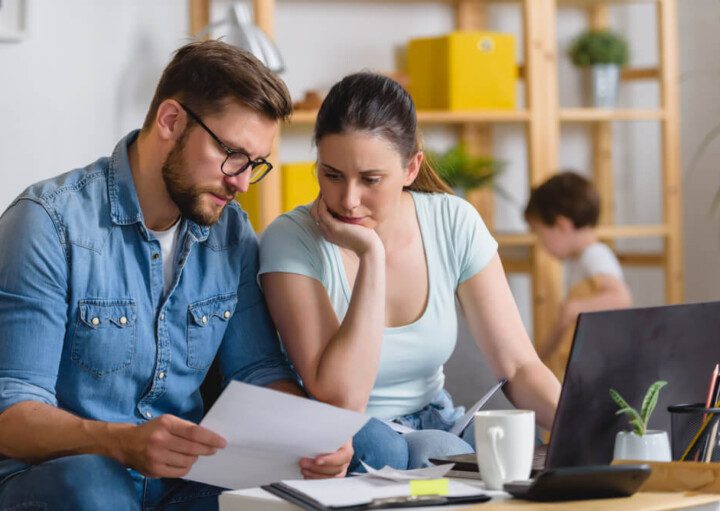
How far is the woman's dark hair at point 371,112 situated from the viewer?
1.84 m

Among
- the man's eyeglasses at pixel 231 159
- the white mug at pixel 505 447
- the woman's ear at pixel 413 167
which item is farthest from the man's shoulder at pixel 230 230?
the white mug at pixel 505 447

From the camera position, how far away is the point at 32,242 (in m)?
1.60

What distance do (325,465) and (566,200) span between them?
2.39 m

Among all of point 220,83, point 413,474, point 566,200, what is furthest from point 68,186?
point 566,200

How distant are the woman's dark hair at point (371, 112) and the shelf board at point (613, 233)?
1.99m

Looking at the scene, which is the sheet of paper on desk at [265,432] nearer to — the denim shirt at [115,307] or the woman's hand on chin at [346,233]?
the denim shirt at [115,307]

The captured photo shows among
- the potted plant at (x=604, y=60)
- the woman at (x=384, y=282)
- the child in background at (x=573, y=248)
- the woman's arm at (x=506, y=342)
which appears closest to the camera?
the woman at (x=384, y=282)

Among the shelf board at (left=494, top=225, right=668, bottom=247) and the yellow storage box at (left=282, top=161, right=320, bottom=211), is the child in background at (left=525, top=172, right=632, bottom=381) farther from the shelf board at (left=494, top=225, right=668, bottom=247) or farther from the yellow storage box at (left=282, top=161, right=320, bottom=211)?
the yellow storage box at (left=282, top=161, right=320, bottom=211)

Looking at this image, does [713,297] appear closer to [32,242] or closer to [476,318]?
[476,318]

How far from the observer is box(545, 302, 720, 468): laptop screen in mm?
1337

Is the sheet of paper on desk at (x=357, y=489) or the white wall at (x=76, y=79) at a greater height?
the white wall at (x=76, y=79)

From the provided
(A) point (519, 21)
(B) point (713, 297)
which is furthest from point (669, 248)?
(A) point (519, 21)

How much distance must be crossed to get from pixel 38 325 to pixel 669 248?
2.93m

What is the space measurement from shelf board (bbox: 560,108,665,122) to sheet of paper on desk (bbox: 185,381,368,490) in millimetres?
2746
